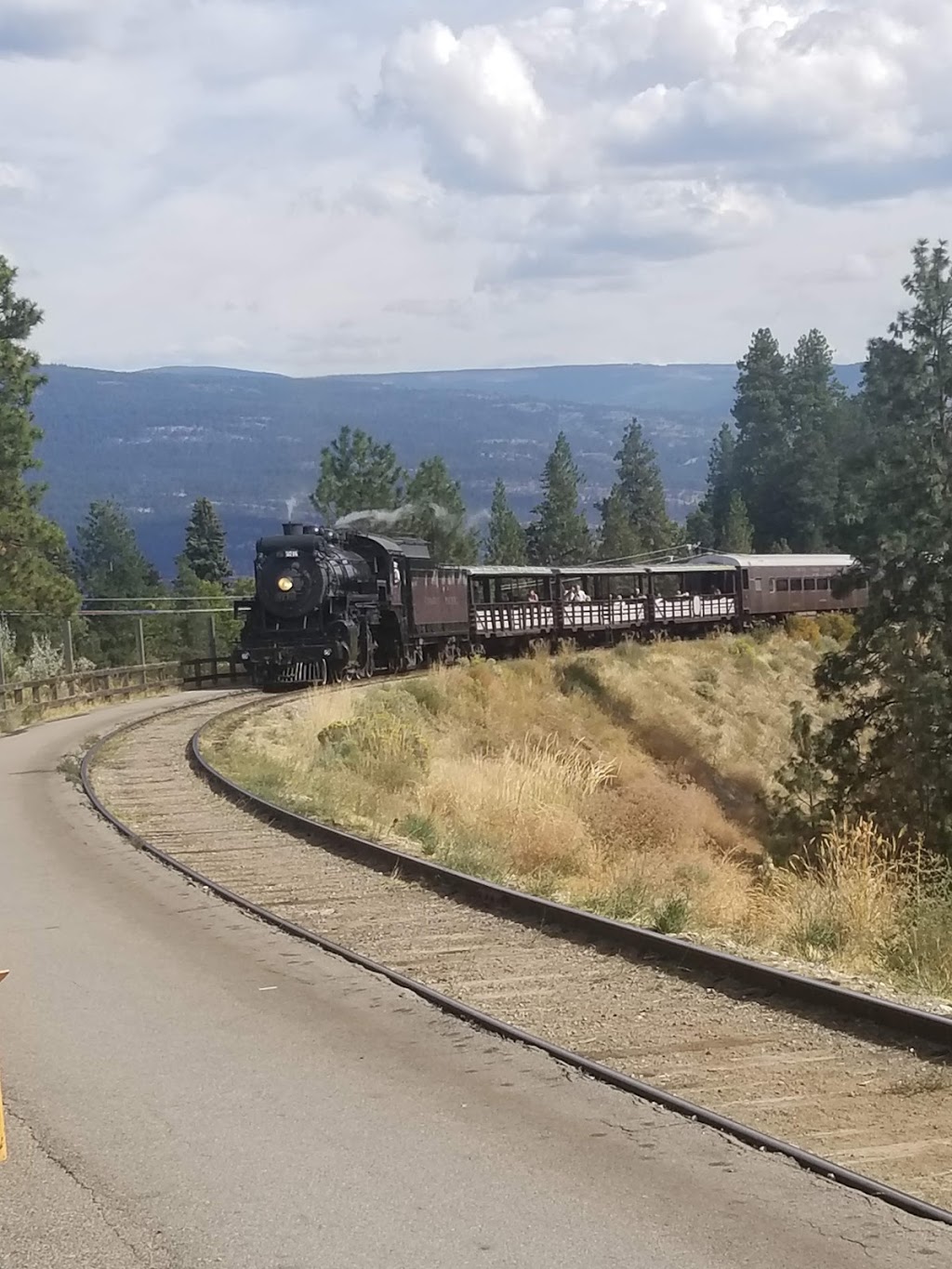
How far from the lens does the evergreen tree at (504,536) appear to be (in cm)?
11324

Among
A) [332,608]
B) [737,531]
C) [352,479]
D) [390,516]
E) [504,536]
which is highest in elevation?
[352,479]

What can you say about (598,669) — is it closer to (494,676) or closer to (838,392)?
(494,676)

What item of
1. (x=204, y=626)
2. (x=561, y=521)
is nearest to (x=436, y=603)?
(x=204, y=626)

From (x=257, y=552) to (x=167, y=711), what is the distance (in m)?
4.93

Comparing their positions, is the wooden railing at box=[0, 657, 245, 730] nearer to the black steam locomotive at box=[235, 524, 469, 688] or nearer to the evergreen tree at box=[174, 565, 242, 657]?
the black steam locomotive at box=[235, 524, 469, 688]

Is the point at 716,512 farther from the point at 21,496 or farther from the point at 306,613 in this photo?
the point at 306,613

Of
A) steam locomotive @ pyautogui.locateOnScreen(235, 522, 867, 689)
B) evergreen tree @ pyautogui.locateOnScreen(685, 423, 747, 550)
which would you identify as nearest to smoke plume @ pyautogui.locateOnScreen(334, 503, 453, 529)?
steam locomotive @ pyautogui.locateOnScreen(235, 522, 867, 689)

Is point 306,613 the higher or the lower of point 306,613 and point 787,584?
the higher

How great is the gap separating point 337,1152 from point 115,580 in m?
112

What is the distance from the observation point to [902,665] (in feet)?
99.2

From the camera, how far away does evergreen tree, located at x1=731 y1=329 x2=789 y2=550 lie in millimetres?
117750

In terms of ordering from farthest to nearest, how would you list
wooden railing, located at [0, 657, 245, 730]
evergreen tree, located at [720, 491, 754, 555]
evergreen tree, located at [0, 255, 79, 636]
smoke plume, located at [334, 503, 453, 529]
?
evergreen tree, located at [720, 491, 754, 555] < smoke plume, located at [334, 503, 453, 529] < evergreen tree, located at [0, 255, 79, 636] < wooden railing, located at [0, 657, 245, 730]

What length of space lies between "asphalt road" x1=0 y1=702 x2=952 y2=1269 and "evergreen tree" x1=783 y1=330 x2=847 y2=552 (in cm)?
10193

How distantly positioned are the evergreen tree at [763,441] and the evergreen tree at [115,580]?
44735 mm
